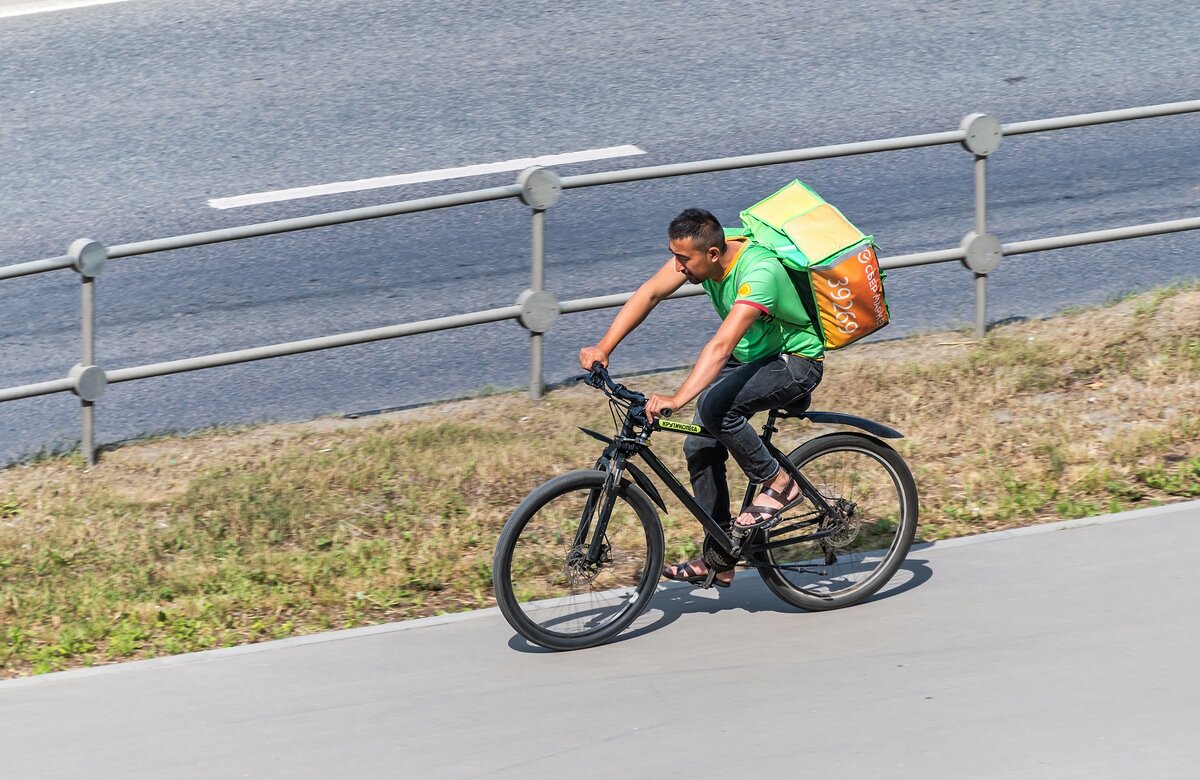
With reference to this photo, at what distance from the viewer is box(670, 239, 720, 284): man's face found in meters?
5.38

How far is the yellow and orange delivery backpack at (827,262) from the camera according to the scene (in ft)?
17.9

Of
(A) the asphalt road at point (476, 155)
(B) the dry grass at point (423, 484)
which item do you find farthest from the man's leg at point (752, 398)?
(A) the asphalt road at point (476, 155)

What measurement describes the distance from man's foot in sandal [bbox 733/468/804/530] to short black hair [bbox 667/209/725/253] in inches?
38.4

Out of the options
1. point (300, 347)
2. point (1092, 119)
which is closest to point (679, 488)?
point (300, 347)

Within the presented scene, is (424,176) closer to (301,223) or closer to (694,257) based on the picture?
(301,223)

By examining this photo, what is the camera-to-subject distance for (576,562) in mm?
5723

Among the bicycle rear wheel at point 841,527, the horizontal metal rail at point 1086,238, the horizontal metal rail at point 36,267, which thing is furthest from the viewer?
the horizontal metal rail at point 1086,238

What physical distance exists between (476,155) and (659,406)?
583cm

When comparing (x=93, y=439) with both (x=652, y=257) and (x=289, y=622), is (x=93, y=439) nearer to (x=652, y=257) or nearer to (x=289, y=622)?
(x=289, y=622)

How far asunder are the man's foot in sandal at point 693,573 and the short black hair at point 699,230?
4.26 feet

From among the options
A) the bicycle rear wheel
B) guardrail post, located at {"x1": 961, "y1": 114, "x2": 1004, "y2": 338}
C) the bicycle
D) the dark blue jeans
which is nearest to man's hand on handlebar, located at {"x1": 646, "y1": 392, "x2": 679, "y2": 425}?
the bicycle

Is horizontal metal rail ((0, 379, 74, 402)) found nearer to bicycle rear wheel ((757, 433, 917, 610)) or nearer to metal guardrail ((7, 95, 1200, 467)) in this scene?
metal guardrail ((7, 95, 1200, 467))

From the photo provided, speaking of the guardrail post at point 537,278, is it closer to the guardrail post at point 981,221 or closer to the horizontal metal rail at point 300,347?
the horizontal metal rail at point 300,347

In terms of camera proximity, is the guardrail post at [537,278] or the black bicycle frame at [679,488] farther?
the guardrail post at [537,278]
